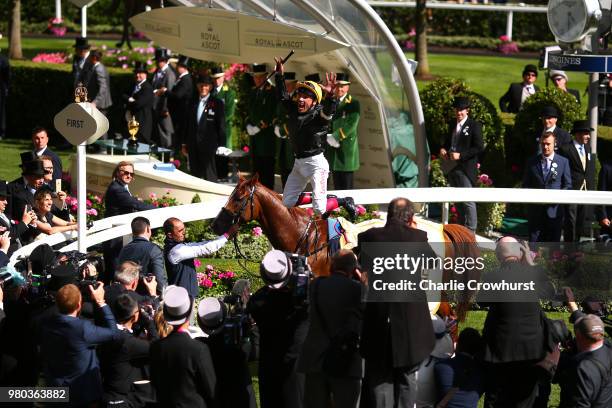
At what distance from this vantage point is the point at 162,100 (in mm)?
18016

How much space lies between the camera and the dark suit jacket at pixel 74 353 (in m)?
7.90

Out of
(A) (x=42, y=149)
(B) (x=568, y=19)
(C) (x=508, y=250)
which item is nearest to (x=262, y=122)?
(A) (x=42, y=149)

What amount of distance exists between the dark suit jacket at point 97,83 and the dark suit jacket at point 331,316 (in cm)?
1119

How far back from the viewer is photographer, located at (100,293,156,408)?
26.5ft

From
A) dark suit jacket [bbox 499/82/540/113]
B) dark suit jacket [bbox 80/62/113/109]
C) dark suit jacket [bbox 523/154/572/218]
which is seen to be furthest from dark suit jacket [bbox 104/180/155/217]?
dark suit jacket [bbox 499/82/540/113]

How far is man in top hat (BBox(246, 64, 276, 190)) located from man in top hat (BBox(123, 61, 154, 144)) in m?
2.83

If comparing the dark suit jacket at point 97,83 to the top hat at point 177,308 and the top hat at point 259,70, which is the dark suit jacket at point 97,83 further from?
the top hat at point 177,308

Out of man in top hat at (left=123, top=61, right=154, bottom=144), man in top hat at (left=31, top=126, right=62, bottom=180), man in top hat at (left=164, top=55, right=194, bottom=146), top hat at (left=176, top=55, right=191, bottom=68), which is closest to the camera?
man in top hat at (left=31, top=126, right=62, bottom=180)

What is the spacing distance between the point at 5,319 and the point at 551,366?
343 centimetres

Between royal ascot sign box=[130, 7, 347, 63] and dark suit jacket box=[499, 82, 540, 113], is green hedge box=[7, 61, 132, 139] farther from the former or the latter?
dark suit jacket box=[499, 82, 540, 113]

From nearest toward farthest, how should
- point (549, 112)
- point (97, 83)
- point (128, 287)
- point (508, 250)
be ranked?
point (508, 250) < point (128, 287) < point (549, 112) < point (97, 83)

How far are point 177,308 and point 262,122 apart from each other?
761 cm

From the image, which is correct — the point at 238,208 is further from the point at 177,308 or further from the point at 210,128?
the point at 210,128

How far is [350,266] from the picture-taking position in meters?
7.91
